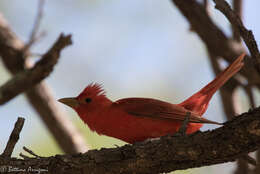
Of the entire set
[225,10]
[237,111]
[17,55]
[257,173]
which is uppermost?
[17,55]

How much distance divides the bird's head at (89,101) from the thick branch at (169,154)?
1600 millimetres

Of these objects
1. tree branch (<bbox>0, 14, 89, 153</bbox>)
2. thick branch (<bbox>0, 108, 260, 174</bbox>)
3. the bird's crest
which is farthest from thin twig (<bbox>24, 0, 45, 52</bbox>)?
thick branch (<bbox>0, 108, 260, 174</bbox>)

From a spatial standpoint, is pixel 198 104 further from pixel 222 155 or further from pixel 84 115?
pixel 222 155

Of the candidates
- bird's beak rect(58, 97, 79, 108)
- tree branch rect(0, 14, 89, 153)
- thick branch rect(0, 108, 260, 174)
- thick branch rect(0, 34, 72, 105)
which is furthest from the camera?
tree branch rect(0, 14, 89, 153)

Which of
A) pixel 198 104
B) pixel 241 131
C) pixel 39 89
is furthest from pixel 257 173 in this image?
pixel 39 89

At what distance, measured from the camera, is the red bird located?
15.8 feet

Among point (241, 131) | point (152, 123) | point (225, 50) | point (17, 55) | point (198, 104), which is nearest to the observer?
point (241, 131)

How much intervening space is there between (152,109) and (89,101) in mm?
967

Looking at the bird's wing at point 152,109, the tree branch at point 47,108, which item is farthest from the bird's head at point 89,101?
the tree branch at point 47,108

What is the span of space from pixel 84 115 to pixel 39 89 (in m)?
1.65

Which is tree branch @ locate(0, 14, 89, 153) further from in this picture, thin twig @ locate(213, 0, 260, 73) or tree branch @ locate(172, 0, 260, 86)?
thin twig @ locate(213, 0, 260, 73)

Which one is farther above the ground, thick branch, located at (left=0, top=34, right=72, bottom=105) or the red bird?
thick branch, located at (left=0, top=34, right=72, bottom=105)

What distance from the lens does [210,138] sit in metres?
3.27

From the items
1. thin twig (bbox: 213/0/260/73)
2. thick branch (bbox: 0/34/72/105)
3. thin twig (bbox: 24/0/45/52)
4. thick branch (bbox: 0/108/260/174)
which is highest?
thin twig (bbox: 24/0/45/52)
